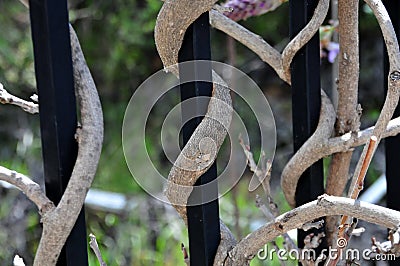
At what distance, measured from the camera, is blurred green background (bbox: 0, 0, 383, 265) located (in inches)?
86.6

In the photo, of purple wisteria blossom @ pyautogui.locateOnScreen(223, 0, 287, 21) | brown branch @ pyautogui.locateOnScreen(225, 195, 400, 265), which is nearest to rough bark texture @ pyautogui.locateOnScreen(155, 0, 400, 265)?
brown branch @ pyautogui.locateOnScreen(225, 195, 400, 265)

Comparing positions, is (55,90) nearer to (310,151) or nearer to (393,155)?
(310,151)

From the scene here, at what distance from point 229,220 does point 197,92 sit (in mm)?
1563

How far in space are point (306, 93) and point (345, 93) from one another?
5cm

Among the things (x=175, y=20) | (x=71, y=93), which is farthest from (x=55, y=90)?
(x=175, y=20)

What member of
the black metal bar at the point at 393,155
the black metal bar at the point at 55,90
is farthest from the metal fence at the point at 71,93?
the black metal bar at the point at 393,155

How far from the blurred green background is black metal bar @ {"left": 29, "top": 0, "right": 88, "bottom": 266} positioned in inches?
58.6

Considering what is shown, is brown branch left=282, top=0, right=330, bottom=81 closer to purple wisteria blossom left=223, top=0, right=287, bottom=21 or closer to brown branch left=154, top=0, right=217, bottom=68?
brown branch left=154, top=0, right=217, bottom=68

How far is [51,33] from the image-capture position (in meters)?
0.62

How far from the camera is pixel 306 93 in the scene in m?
0.81

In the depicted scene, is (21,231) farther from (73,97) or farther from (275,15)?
(73,97)

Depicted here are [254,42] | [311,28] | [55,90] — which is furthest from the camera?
[254,42]

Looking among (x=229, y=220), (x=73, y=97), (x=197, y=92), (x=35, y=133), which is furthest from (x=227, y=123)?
(x=35, y=133)

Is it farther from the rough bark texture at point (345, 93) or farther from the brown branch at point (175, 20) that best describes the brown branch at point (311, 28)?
the brown branch at point (175, 20)
